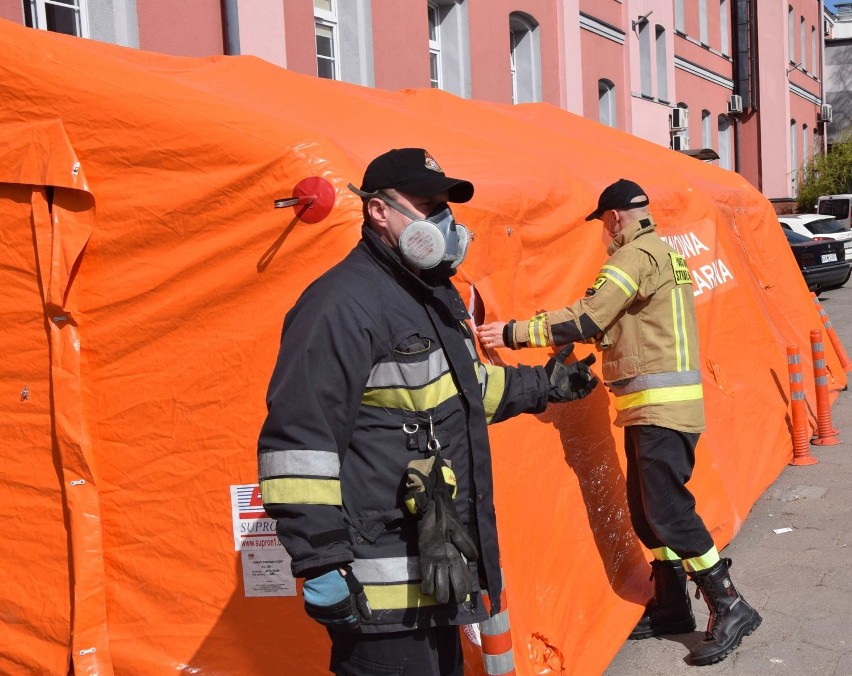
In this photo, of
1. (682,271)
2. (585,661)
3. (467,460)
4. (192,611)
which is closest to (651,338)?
(682,271)

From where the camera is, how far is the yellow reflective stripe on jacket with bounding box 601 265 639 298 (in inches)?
160

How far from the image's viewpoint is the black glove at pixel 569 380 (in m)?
3.24

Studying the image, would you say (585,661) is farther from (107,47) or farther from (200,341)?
(107,47)

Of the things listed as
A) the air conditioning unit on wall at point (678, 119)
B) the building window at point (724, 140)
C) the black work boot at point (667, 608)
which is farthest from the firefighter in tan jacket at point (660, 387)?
the building window at point (724, 140)

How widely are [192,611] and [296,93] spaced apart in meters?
2.42

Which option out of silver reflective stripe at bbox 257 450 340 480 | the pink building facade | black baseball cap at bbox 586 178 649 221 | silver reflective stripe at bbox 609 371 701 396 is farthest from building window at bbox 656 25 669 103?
silver reflective stripe at bbox 257 450 340 480

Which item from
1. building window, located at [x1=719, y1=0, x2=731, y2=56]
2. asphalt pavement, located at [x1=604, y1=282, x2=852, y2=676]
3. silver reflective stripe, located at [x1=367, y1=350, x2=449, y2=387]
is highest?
building window, located at [x1=719, y1=0, x2=731, y2=56]

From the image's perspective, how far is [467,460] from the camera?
8.71ft

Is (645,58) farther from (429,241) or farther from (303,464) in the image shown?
(303,464)

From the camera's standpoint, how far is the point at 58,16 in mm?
7973

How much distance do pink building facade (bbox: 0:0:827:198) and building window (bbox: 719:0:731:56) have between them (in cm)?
5

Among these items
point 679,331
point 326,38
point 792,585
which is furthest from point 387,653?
point 326,38

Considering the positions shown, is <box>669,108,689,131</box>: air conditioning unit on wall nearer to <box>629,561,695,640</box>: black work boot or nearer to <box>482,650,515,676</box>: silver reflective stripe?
<box>629,561,695,640</box>: black work boot

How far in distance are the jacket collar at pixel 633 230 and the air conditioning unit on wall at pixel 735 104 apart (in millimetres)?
26906
